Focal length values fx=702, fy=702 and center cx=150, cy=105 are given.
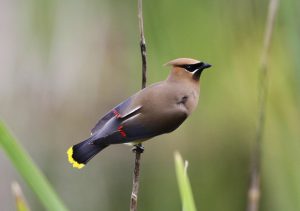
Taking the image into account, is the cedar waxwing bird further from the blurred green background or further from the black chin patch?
the blurred green background

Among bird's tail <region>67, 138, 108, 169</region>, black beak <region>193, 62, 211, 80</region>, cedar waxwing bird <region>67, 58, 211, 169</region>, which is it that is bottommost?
bird's tail <region>67, 138, 108, 169</region>

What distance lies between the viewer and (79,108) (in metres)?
2.29

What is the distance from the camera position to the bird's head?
1027mm

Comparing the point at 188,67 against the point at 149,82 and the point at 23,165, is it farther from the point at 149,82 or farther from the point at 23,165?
the point at 149,82

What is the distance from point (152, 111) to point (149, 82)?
99cm

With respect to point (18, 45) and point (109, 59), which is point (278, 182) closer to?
point (109, 59)

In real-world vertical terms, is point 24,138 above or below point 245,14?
below

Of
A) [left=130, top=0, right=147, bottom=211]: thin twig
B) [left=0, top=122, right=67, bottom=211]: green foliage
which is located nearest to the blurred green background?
[left=130, top=0, right=147, bottom=211]: thin twig

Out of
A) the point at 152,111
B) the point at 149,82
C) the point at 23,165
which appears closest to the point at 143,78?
the point at 152,111

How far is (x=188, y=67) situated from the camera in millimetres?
1030

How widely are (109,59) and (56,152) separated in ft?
1.22

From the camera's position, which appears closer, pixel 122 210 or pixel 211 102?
pixel 211 102

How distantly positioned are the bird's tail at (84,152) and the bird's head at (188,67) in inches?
6.3

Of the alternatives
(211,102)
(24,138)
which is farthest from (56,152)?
(211,102)
